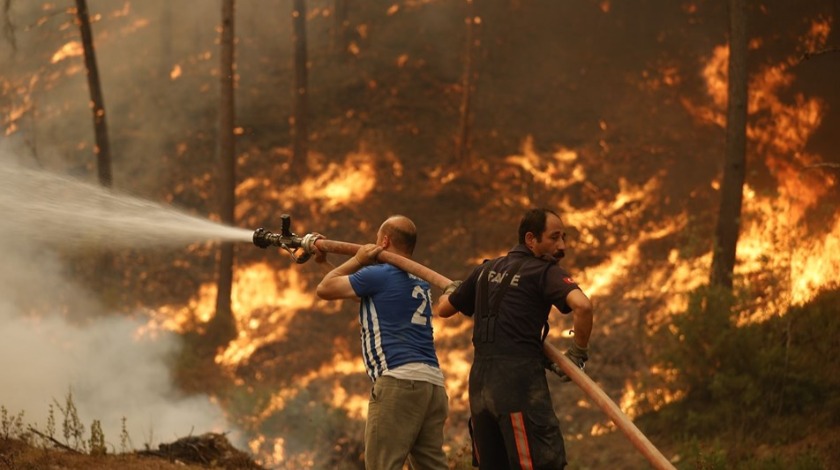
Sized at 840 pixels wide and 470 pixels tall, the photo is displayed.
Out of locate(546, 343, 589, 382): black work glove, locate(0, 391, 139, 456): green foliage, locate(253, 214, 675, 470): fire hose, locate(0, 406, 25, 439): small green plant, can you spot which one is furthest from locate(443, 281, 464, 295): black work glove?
locate(0, 406, 25, 439): small green plant

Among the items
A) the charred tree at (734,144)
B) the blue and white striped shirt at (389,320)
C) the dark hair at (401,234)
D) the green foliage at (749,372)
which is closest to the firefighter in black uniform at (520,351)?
the blue and white striped shirt at (389,320)

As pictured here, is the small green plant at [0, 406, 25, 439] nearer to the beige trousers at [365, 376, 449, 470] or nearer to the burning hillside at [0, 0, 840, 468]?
the beige trousers at [365, 376, 449, 470]

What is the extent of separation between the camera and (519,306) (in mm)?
5586

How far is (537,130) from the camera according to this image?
2167 cm

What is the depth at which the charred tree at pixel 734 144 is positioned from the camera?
1377cm

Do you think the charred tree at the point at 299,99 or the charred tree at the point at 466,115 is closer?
the charred tree at the point at 466,115

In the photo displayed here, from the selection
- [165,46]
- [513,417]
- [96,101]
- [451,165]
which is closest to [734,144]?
[451,165]

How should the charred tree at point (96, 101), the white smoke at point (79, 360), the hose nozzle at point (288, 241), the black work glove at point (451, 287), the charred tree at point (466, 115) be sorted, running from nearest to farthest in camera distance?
the black work glove at point (451, 287)
the hose nozzle at point (288, 241)
the white smoke at point (79, 360)
the charred tree at point (96, 101)
the charred tree at point (466, 115)

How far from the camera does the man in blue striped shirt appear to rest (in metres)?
5.87

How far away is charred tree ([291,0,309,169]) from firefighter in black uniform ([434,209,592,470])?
16.5 metres

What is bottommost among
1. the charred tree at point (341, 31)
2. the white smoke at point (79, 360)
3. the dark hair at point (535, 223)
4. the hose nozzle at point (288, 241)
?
the dark hair at point (535, 223)

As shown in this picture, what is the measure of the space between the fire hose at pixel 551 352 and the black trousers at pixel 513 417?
0.64 feet

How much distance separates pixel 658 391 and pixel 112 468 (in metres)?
8.34

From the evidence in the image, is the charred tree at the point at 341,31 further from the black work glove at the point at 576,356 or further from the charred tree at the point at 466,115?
the black work glove at the point at 576,356
